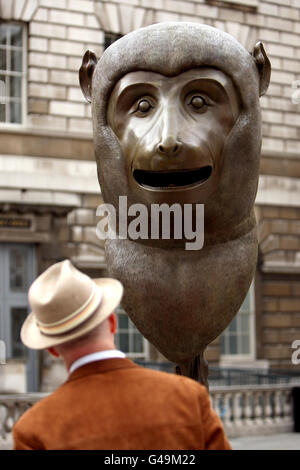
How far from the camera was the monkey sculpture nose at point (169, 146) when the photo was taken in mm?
3029

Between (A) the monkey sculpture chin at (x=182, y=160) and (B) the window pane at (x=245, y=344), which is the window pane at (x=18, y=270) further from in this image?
(A) the monkey sculpture chin at (x=182, y=160)

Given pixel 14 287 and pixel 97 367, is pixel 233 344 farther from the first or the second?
pixel 97 367

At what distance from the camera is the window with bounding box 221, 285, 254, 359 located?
14.7m

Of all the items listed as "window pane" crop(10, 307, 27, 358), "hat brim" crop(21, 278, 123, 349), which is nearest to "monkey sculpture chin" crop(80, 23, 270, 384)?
"hat brim" crop(21, 278, 123, 349)

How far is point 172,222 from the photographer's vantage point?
10.8ft

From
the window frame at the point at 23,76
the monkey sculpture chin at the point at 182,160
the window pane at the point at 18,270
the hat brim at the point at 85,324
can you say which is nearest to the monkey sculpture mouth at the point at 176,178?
the monkey sculpture chin at the point at 182,160

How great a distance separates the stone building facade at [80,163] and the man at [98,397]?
8.49 meters

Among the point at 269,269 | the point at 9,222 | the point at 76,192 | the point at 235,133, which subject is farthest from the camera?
the point at 269,269

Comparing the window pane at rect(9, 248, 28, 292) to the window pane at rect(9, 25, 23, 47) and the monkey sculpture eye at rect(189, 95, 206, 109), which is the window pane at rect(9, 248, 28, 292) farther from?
the monkey sculpture eye at rect(189, 95, 206, 109)

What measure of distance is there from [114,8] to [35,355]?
19.4 ft

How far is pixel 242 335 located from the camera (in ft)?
48.8

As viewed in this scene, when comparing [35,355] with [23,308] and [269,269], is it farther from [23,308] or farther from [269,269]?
[269,269]

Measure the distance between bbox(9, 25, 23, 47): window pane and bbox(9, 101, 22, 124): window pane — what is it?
963 millimetres

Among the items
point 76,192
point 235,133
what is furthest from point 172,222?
point 76,192
